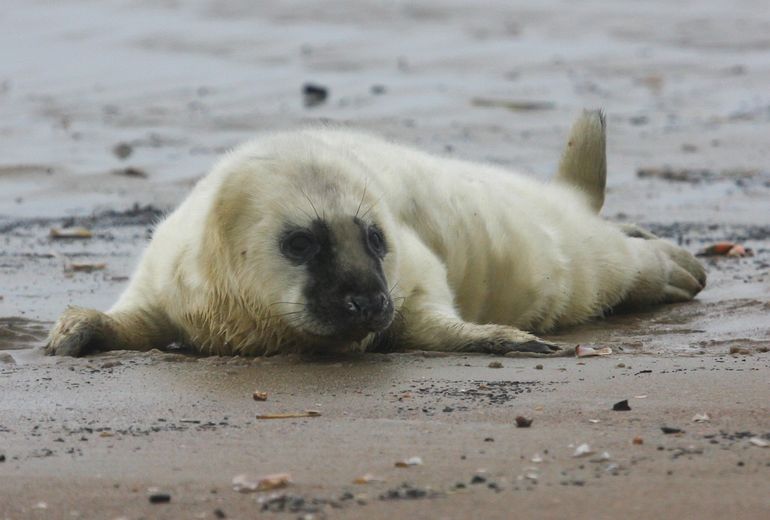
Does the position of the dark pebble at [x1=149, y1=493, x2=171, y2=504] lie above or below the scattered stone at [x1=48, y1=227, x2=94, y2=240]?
above

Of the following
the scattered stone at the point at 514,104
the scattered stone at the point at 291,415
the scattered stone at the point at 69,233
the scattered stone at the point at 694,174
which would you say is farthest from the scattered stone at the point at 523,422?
the scattered stone at the point at 514,104

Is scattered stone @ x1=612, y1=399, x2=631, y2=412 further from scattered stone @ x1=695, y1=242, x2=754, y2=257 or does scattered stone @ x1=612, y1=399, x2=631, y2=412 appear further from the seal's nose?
scattered stone @ x1=695, y1=242, x2=754, y2=257

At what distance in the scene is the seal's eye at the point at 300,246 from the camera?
15.1ft

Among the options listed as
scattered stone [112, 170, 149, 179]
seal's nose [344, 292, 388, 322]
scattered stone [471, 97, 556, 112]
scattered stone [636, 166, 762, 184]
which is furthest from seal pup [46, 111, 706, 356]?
scattered stone [471, 97, 556, 112]

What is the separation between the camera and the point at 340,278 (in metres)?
4.54

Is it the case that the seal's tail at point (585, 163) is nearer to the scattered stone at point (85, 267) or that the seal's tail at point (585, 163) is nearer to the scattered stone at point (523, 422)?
the scattered stone at point (85, 267)

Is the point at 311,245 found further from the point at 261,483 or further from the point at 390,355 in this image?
the point at 261,483

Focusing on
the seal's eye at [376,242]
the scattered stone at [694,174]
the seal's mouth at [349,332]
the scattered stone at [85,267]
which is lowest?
the scattered stone at [85,267]

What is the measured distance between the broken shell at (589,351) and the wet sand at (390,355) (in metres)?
0.09

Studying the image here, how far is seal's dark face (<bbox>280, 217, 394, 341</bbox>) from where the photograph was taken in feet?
14.7

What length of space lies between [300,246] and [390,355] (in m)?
0.45

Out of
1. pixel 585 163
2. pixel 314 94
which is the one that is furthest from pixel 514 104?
pixel 585 163

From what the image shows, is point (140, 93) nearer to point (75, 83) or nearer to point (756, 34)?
point (75, 83)

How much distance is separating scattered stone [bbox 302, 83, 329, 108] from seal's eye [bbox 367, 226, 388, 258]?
8366 millimetres
